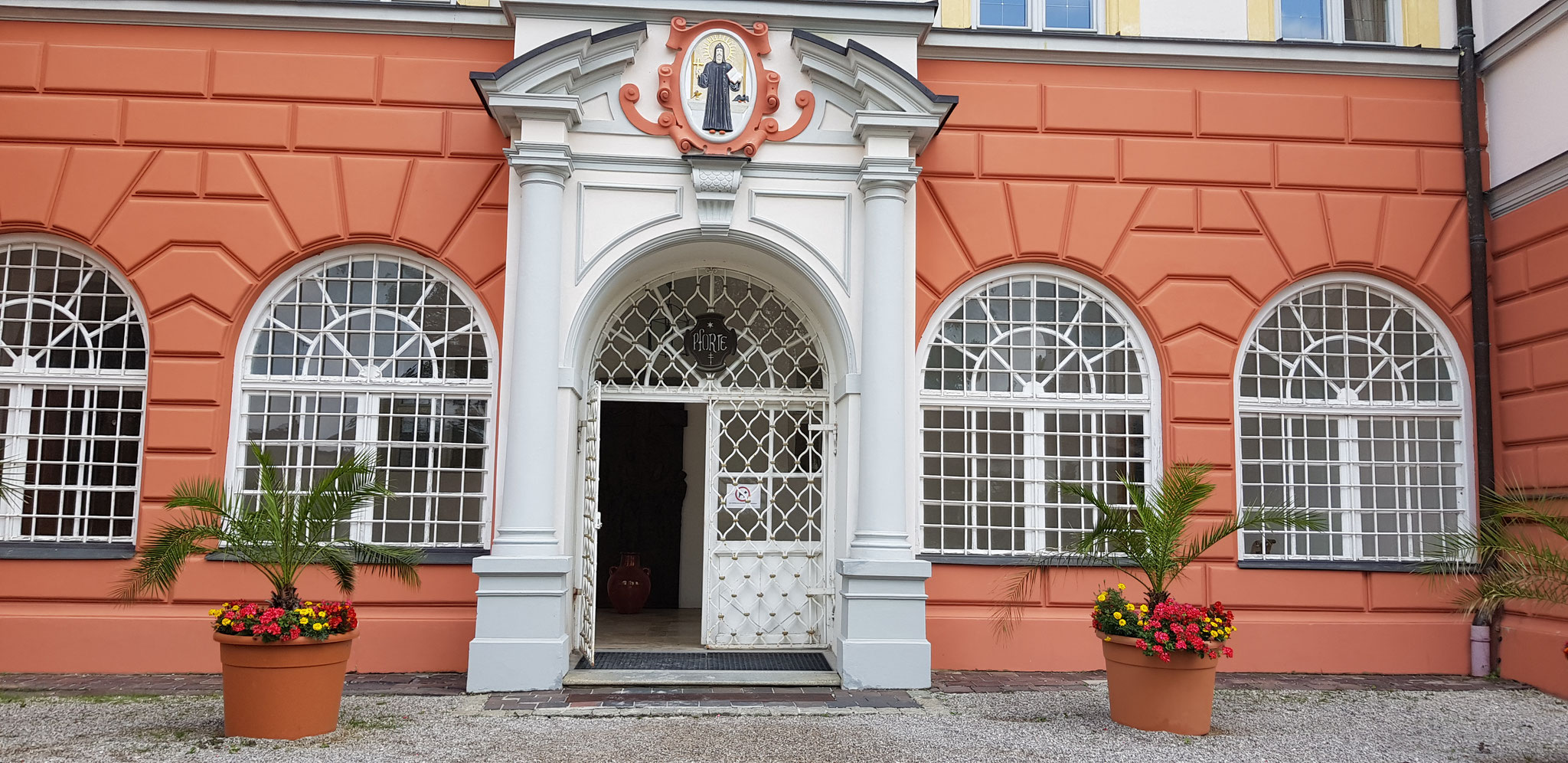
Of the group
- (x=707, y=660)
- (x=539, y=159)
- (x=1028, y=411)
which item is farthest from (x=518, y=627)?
(x=1028, y=411)

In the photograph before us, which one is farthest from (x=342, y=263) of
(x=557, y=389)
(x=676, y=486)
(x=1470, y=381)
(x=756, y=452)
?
(x=1470, y=381)

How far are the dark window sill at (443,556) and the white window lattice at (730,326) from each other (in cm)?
163

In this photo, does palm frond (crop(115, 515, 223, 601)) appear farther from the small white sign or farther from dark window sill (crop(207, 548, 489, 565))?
the small white sign

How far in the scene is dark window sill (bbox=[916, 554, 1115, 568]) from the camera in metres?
8.14

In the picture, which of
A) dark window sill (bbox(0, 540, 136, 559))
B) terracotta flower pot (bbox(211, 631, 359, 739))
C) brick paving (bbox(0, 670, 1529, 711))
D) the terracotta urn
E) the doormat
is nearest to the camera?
terracotta flower pot (bbox(211, 631, 359, 739))

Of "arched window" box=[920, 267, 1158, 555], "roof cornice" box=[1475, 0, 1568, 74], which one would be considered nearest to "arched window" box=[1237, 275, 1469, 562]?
"arched window" box=[920, 267, 1158, 555]

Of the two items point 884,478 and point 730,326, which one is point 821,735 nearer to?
point 884,478

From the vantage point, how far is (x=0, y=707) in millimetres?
6520

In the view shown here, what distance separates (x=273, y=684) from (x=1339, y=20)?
9038mm

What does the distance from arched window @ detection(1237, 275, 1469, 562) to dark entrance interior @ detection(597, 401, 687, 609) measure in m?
5.67

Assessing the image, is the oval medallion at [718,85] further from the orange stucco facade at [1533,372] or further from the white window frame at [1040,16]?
the orange stucco facade at [1533,372]

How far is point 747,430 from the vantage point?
8.40m

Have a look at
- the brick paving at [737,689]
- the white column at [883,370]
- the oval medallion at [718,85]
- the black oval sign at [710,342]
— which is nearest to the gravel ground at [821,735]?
the brick paving at [737,689]

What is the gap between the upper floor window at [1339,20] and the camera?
29.3ft
